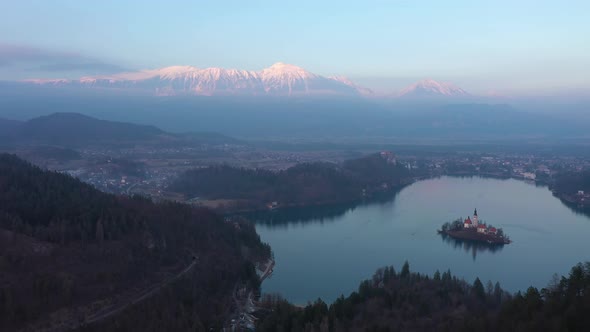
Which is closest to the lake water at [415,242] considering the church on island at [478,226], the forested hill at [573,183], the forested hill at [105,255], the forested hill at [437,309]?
the church on island at [478,226]

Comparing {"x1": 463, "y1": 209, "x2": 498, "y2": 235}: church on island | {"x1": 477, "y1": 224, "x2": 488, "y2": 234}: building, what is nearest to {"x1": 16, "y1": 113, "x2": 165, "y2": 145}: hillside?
{"x1": 463, "y1": 209, "x2": 498, "y2": 235}: church on island

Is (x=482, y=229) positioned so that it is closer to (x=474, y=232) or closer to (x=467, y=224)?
(x=474, y=232)

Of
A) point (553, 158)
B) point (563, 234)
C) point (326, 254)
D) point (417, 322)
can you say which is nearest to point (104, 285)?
point (417, 322)

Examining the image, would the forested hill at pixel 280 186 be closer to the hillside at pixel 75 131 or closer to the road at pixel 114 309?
the road at pixel 114 309

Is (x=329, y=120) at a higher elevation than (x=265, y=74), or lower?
lower

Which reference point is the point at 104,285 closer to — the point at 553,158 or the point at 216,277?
the point at 216,277

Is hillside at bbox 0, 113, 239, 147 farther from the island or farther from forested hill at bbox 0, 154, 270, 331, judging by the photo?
the island
